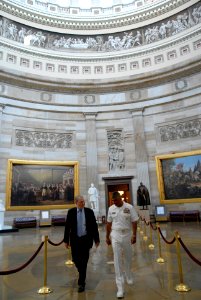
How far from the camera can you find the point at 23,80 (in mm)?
19547

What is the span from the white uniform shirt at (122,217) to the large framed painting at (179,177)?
14.2m

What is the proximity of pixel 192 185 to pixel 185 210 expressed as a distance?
5.85ft

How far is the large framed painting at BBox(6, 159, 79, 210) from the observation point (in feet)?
58.2

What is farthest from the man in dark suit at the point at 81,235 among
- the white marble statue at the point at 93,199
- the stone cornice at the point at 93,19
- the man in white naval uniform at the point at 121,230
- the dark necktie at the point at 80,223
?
the stone cornice at the point at 93,19

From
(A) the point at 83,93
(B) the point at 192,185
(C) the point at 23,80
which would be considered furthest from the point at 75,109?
(B) the point at 192,185

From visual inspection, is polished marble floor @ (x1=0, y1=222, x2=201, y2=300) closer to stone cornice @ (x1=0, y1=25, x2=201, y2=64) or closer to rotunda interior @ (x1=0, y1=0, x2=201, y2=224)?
rotunda interior @ (x1=0, y1=0, x2=201, y2=224)

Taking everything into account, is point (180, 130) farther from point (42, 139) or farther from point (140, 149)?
point (42, 139)

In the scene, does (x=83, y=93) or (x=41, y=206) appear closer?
(x=41, y=206)

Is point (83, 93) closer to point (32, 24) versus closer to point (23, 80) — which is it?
point (23, 80)

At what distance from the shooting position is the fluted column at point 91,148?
1955 cm

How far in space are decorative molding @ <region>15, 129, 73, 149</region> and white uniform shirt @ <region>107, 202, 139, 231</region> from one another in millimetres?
15910

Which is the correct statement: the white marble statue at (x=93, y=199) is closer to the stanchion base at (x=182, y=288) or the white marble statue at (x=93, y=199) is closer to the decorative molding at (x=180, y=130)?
the decorative molding at (x=180, y=130)

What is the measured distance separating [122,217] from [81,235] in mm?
834

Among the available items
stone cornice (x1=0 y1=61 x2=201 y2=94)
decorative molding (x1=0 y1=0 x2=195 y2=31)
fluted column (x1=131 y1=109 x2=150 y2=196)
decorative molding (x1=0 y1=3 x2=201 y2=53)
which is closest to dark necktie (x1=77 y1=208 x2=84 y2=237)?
fluted column (x1=131 y1=109 x2=150 y2=196)
